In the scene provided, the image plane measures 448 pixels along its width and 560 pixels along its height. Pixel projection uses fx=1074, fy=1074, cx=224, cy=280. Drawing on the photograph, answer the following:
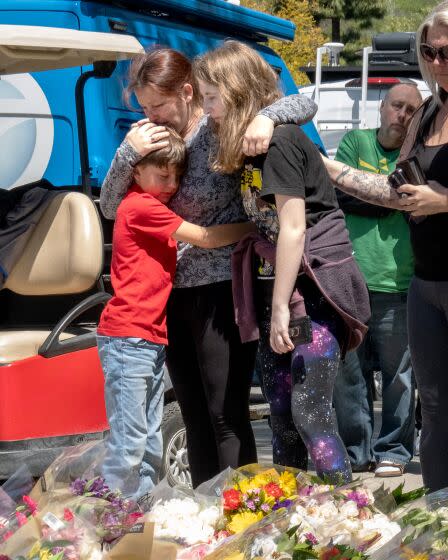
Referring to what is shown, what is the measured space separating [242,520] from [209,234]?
3.94 ft

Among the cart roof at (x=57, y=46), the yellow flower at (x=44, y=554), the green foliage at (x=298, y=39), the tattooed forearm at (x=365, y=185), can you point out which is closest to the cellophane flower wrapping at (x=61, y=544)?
the yellow flower at (x=44, y=554)

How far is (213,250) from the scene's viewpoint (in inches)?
139

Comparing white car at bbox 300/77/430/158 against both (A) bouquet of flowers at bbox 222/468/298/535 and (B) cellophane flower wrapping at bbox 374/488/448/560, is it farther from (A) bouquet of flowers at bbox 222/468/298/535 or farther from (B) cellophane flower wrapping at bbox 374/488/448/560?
(B) cellophane flower wrapping at bbox 374/488/448/560

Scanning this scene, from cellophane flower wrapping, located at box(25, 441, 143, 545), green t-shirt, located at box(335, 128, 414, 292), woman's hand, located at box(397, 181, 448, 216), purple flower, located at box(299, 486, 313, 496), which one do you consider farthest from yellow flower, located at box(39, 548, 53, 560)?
green t-shirt, located at box(335, 128, 414, 292)

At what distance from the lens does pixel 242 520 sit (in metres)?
2.45

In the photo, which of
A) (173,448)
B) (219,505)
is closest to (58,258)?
(173,448)

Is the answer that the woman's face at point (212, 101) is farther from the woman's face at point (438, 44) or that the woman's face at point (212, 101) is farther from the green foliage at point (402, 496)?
the green foliage at point (402, 496)

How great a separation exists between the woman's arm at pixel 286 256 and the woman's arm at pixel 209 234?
0.32m

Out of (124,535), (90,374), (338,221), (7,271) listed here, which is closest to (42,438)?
(90,374)

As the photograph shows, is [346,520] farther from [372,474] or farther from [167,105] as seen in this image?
[372,474]

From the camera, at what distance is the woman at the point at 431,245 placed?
3.08m

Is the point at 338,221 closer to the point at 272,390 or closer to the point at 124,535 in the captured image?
the point at 272,390

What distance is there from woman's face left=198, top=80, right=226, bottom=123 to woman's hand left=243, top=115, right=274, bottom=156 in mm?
145

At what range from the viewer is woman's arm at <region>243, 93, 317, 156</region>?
10.4 feet
